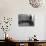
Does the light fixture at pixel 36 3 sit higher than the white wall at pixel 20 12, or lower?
higher

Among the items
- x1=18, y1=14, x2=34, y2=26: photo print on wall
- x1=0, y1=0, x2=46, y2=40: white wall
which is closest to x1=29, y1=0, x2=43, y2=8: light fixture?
x1=0, y1=0, x2=46, y2=40: white wall

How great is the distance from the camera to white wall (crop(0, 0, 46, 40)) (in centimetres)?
305

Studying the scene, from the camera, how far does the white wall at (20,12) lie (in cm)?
305

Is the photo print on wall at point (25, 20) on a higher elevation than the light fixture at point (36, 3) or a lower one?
lower

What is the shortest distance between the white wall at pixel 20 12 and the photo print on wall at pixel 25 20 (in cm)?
7

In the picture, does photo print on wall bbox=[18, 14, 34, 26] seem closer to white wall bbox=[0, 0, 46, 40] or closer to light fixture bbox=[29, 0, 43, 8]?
white wall bbox=[0, 0, 46, 40]

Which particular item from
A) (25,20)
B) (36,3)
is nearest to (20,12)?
(25,20)

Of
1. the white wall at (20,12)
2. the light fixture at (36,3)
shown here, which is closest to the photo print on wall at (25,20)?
the white wall at (20,12)

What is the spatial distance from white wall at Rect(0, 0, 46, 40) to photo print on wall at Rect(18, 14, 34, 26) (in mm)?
74

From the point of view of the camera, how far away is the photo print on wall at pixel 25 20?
10.1 ft

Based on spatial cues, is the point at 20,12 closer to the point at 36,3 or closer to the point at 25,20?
the point at 25,20

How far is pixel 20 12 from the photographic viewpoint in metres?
3.08

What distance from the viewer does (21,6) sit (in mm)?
3070

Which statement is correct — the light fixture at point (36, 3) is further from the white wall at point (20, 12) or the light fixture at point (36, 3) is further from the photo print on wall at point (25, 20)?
the photo print on wall at point (25, 20)
